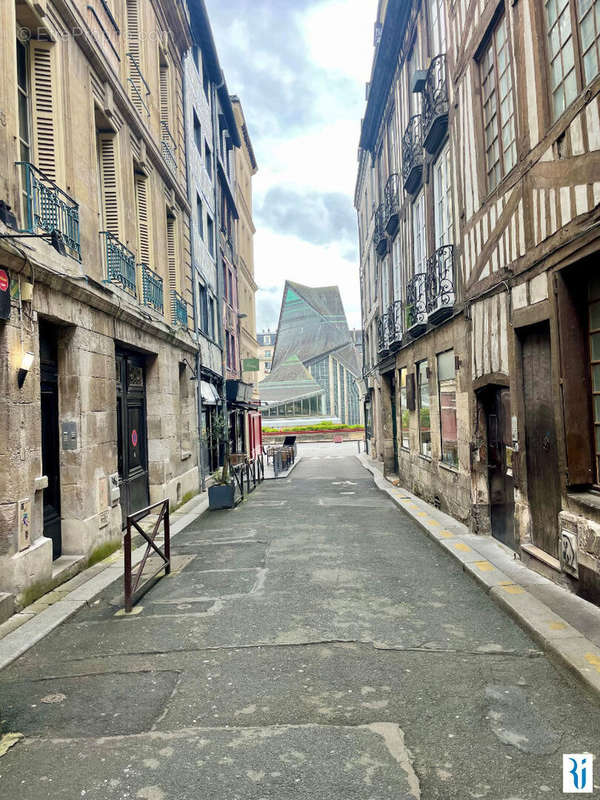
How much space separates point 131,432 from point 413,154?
7955 millimetres

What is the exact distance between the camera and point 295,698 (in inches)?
143

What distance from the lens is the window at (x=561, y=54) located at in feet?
17.6

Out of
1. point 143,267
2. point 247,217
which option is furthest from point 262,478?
point 247,217

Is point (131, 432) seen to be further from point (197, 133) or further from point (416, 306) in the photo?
point (197, 133)

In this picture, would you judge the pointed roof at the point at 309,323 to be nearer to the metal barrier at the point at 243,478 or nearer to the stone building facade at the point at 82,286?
the metal barrier at the point at 243,478

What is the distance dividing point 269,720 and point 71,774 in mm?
1080

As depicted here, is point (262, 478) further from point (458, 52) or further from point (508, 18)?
point (508, 18)

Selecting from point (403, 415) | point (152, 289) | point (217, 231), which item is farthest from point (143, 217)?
point (217, 231)

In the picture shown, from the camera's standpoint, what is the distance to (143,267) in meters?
11.0

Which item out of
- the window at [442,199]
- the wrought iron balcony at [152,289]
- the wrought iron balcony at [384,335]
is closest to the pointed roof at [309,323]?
the wrought iron balcony at [384,335]

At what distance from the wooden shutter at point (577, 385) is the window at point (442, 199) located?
183 inches

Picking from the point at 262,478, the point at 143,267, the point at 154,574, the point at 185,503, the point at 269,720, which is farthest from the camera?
the point at 262,478

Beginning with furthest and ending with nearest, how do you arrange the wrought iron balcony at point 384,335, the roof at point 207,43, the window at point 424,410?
the roof at point 207,43
the wrought iron balcony at point 384,335
the window at point 424,410

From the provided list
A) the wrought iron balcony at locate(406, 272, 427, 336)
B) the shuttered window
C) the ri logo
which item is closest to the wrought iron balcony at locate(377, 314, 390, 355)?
the wrought iron balcony at locate(406, 272, 427, 336)
